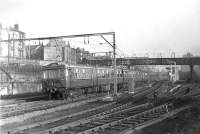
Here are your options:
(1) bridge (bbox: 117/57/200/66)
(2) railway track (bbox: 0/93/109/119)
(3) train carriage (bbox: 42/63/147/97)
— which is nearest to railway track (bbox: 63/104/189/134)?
(2) railway track (bbox: 0/93/109/119)

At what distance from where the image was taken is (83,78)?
92.5 ft

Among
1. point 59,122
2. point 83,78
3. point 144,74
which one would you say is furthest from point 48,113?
point 144,74

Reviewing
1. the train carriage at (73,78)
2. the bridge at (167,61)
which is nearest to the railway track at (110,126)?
the train carriage at (73,78)

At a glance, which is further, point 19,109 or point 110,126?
point 19,109

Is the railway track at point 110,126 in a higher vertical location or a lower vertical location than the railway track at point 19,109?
higher

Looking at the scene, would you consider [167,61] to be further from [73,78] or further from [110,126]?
[110,126]

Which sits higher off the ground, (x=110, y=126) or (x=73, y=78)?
(x=73, y=78)

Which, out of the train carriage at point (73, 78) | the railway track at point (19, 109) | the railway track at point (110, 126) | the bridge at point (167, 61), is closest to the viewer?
the railway track at point (110, 126)

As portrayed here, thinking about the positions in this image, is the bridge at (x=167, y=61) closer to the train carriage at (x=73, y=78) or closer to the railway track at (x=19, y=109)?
the train carriage at (x=73, y=78)

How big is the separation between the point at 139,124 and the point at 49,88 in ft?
48.9

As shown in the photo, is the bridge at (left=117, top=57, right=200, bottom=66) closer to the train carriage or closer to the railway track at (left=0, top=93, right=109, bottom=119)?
the train carriage

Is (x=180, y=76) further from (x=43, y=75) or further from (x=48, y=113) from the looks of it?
(x=48, y=113)

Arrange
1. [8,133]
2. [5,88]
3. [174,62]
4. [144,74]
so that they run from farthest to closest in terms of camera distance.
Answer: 1. [174,62]
2. [144,74]
3. [5,88]
4. [8,133]

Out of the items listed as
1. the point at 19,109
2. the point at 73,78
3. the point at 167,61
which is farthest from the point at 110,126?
the point at 167,61
